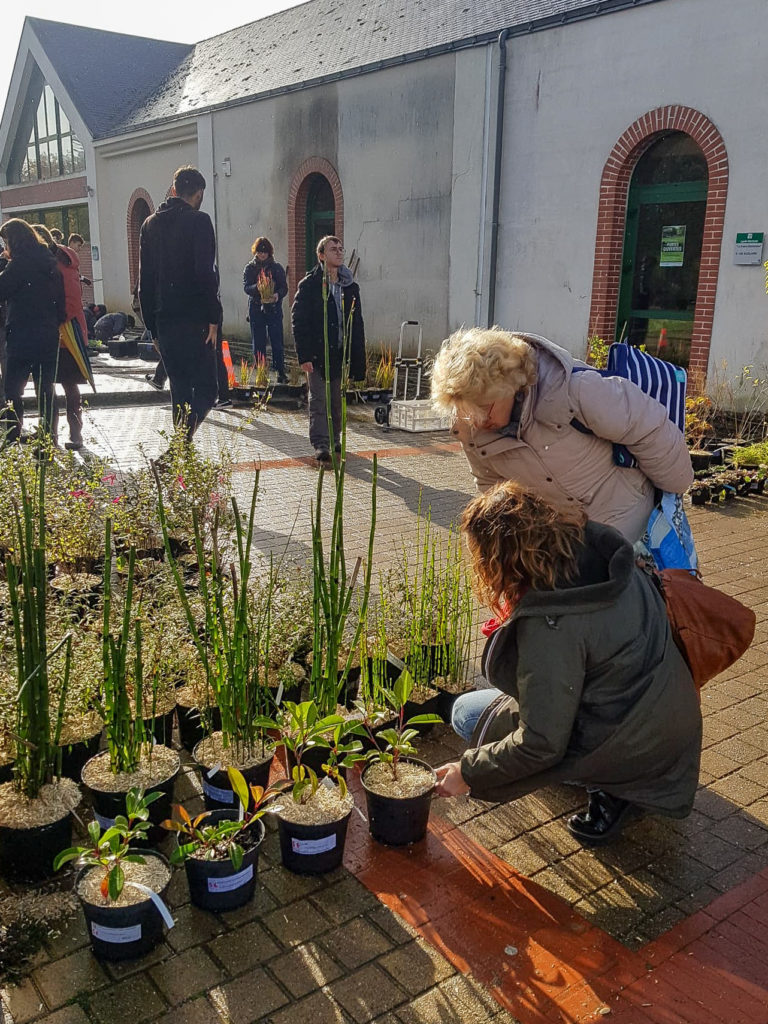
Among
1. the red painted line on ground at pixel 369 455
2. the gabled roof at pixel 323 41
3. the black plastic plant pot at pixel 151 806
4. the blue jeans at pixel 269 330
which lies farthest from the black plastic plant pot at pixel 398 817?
the blue jeans at pixel 269 330

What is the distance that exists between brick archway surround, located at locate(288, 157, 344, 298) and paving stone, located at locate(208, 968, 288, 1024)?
13.7 m

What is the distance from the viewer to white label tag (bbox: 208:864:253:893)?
2.33 meters

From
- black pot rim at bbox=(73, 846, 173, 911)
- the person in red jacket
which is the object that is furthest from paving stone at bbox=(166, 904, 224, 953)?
the person in red jacket

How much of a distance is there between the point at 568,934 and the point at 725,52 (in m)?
9.31

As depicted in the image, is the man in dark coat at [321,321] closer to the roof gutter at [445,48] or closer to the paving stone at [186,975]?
the paving stone at [186,975]

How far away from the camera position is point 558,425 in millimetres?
2855

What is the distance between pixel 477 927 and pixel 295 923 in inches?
19.1

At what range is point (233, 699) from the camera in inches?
107

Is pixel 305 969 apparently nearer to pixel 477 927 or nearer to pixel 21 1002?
pixel 477 927

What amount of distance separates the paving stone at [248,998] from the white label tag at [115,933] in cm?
23


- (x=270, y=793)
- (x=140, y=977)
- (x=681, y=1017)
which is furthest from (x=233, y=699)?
(x=681, y=1017)

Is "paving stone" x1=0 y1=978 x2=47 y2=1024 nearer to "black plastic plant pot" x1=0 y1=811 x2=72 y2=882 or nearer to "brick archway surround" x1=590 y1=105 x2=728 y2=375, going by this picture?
"black plastic plant pot" x1=0 y1=811 x2=72 y2=882

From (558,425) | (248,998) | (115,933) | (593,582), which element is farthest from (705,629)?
(115,933)

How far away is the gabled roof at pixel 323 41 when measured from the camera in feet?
39.1
